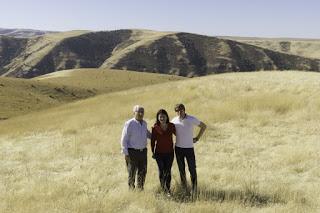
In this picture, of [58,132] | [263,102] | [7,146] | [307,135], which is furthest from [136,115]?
[263,102]

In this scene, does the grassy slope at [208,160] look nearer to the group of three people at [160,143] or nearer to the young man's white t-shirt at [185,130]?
the group of three people at [160,143]

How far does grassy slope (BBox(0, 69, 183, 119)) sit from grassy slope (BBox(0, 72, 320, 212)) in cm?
3499

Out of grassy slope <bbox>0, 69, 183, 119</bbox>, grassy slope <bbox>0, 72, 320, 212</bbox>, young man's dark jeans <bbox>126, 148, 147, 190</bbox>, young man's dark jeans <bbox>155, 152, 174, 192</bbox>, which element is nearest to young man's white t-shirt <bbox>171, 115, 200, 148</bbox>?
young man's dark jeans <bbox>155, 152, 174, 192</bbox>

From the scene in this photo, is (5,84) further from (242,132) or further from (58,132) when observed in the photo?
(242,132)

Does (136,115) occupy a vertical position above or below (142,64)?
above

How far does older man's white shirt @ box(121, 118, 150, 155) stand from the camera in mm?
10125

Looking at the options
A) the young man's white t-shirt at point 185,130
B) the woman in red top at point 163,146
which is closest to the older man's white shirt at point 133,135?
the woman in red top at point 163,146

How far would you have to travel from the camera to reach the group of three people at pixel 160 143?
10.1 m

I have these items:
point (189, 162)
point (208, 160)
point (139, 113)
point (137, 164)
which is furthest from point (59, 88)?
point (139, 113)

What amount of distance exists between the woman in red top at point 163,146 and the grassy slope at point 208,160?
0.36 metres

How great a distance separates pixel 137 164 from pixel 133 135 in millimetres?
627

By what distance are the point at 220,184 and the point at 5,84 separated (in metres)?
65.2

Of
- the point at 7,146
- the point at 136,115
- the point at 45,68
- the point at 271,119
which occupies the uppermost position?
the point at 136,115

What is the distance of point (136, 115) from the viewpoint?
10094 millimetres
